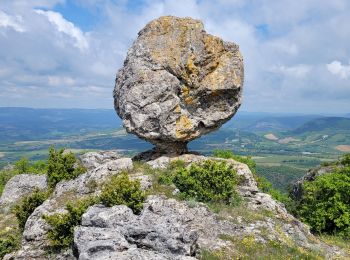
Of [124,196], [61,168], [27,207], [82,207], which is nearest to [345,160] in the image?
[61,168]

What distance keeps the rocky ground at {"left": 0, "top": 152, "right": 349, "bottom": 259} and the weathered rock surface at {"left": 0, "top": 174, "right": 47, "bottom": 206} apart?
6.91 metres

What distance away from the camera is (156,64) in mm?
31750

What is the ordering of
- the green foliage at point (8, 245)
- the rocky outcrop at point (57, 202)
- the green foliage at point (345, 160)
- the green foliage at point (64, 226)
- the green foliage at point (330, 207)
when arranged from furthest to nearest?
the green foliage at point (345, 160) → the green foliage at point (330, 207) → the green foliage at point (8, 245) → the rocky outcrop at point (57, 202) → the green foliage at point (64, 226)

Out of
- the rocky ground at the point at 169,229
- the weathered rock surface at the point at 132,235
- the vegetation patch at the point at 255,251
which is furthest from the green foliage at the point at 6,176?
the vegetation patch at the point at 255,251

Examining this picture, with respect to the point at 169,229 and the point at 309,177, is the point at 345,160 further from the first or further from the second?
the point at 169,229

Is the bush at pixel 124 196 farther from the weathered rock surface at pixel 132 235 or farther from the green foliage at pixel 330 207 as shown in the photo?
the green foliage at pixel 330 207

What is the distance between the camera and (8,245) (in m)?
21.1

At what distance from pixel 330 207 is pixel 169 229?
19.6 metres

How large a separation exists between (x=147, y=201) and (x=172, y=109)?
12.0 meters

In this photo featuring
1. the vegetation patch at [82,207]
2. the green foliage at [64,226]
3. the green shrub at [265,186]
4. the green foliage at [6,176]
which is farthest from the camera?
the green foliage at [6,176]

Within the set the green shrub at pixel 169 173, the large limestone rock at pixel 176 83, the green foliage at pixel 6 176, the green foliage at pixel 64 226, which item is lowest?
the green foliage at pixel 6 176

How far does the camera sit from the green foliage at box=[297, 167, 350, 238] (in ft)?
97.2

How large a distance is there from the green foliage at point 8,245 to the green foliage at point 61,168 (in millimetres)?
8977

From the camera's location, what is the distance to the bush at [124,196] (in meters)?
19.4
